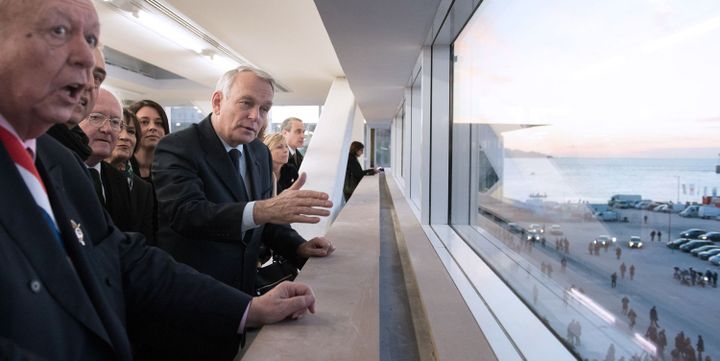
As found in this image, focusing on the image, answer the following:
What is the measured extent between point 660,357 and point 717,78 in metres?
0.63

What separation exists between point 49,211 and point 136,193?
4.18 feet

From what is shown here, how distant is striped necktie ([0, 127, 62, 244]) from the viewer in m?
Result: 0.80

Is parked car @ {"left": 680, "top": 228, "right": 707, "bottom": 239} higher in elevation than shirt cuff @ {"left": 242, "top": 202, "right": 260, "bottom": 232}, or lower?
higher

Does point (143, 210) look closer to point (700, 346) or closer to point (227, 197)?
point (227, 197)

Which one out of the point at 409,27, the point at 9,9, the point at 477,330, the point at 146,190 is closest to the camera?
the point at 9,9

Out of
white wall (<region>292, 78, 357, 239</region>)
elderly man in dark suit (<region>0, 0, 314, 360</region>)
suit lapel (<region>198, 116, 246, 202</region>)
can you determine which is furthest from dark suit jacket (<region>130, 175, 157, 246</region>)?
white wall (<region>292, 78, 357, 239</region>)

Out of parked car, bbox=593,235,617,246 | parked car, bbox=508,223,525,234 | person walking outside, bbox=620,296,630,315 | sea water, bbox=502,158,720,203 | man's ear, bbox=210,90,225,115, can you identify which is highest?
man's ear, bbox=210,90,225,115

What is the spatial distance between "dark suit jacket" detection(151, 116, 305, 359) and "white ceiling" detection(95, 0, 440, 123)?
123 centimetres

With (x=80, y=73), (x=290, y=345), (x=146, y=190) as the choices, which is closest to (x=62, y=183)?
(x=80, y=73)

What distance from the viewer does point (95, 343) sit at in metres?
0.88

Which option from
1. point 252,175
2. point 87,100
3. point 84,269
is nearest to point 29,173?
point 84,269

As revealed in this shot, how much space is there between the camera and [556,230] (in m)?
1.73

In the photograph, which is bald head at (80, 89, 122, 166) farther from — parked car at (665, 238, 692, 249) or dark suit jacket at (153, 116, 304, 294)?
parked car at (665, 238, 692, 249)

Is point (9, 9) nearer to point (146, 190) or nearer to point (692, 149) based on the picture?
point (692, 149)
